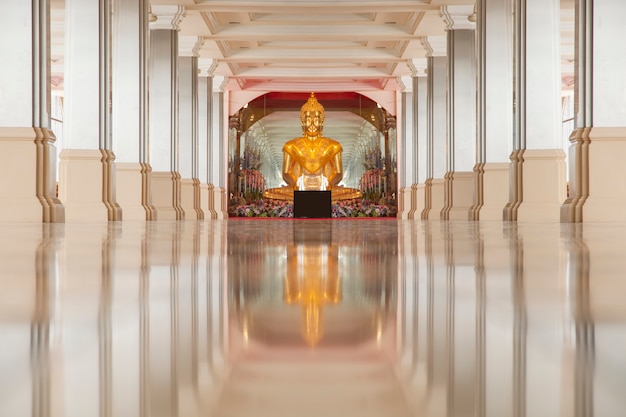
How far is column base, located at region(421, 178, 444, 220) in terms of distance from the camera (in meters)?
22.0

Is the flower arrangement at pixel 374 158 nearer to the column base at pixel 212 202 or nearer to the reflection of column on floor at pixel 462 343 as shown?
the column base at pixel 212 202

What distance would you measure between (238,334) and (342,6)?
1815 centimetres

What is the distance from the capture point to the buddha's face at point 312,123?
3138 cm

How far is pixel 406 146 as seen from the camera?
29.5 m

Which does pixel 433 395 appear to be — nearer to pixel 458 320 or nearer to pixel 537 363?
pixel 537 363

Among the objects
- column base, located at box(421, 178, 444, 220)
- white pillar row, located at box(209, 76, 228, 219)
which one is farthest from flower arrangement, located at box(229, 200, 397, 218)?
column base, located at box(421, 178, 444, 220)

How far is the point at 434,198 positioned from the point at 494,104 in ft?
24.0

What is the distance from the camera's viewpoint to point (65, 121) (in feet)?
42.5

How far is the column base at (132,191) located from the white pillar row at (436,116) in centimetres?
918

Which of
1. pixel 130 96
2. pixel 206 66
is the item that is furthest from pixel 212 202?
pixel 130 96

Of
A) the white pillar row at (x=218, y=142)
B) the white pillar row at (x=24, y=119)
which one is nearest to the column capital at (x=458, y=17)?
the white pillar row at (x=24, y=119)

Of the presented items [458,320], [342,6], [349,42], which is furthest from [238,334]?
[349,42]

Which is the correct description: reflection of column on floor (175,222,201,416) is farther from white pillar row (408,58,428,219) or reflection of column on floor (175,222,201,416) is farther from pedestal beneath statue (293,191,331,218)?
pedestal beneath statue (293,191,331,218)

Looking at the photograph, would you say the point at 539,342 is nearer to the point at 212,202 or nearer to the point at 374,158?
the point at 212,202
